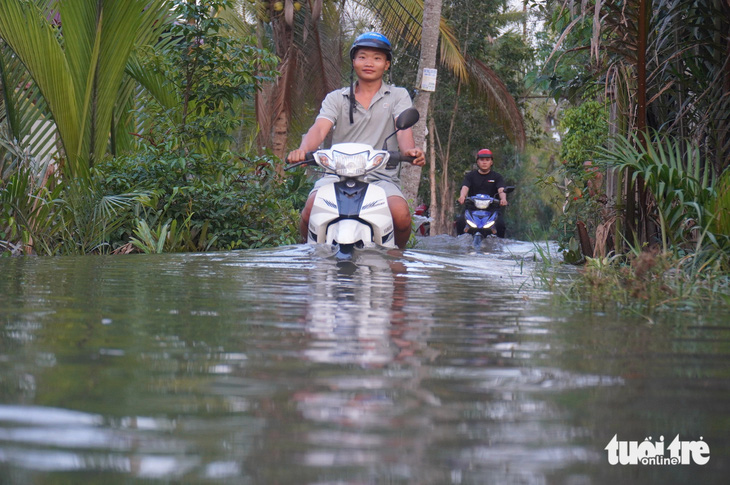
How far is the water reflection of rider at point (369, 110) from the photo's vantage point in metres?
6.89

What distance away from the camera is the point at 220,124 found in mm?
9625

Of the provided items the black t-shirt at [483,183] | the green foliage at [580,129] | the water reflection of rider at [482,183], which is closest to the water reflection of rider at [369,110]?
the green foliage at [580,129]

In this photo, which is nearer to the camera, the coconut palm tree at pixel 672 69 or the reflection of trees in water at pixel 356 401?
the reflection of trees in water at pixel 356 401

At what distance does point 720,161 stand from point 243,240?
481 centimetres

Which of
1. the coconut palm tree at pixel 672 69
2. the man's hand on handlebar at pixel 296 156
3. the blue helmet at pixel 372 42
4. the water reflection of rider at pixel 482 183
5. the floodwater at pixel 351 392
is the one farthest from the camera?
the water reflection of rider at pixel 482 183

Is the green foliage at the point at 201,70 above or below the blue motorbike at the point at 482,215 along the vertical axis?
above

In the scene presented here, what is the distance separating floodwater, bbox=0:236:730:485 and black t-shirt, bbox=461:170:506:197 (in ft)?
30.9

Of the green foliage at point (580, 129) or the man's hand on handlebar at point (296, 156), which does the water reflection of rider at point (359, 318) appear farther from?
the green foliage at point (580, 129)

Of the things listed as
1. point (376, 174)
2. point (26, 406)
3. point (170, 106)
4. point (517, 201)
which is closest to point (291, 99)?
point (170, 106)

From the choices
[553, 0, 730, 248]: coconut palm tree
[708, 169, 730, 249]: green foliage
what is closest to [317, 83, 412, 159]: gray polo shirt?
[553, 0, 730, 248]: coconut palm tree

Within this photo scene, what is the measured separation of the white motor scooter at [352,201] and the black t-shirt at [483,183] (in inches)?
252

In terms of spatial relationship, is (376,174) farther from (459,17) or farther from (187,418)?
(459,17)

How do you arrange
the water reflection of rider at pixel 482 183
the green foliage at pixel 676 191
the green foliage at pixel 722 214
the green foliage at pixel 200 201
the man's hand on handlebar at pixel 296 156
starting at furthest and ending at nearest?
the water reflection of rider at pixel 482 183
the green foliage at pixel 200 201
the man's hand on handlebar at pixel 296 156
the green foliage at pixel 676 191
the green foliage at pixel 722 214

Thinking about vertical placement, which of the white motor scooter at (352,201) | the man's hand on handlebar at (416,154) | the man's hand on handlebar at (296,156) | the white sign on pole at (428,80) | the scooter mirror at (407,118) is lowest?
the white motor scooter at (352,201)
